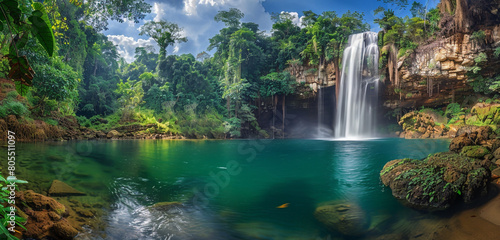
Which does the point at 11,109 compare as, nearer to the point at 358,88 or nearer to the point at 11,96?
the point at 11,96

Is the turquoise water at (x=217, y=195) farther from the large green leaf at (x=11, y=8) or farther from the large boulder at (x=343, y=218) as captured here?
the large green leaf at (x=11, y=8)

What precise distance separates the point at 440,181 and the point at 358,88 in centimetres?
1835

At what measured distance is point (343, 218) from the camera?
3.89 meters

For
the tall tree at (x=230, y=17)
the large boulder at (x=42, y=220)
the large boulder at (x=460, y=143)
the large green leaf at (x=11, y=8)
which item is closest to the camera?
the large green leaf at (x=11, y=8)

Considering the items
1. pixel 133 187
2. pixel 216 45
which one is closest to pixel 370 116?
pixel 216 45

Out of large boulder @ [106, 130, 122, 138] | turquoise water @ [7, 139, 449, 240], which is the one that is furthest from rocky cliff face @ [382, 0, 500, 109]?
large boulder @ [106, 130, 122, 138]

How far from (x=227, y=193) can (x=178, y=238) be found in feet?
6.75

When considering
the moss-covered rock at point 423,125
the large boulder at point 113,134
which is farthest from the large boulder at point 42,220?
the moss-covered rock at point 423,125

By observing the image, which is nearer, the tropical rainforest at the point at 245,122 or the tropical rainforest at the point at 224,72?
the tropical rainforest at the point at 245,122

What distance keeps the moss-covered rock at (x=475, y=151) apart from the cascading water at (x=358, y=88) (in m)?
16.2

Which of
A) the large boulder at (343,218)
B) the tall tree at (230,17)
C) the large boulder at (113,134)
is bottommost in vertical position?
the large boulder at (343,218)

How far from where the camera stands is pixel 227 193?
17.2ft

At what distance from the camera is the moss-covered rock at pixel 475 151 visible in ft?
17.5

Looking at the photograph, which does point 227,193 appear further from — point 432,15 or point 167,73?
point 167,73
